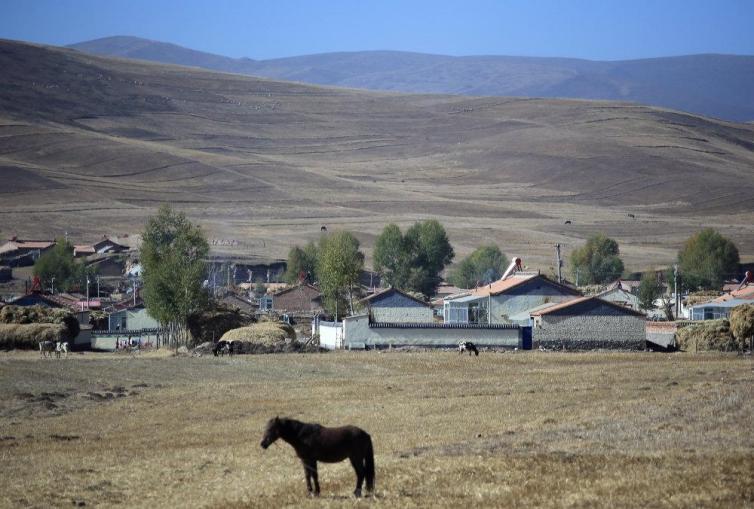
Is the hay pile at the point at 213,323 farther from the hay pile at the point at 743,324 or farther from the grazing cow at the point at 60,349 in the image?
the hay pile at the point at 743,324

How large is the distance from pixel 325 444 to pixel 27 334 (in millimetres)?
41239

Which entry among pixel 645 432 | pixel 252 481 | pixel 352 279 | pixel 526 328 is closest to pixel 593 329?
pixel 526 328

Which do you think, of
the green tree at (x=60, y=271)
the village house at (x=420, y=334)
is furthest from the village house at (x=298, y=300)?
the village house at (x=420, y=334)

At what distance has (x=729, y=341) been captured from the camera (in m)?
52.9

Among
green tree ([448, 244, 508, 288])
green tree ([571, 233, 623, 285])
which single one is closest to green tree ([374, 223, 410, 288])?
green tree ([448, 244, 508, 288])

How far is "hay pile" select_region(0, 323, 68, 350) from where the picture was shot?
179ft

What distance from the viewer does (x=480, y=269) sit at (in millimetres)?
107438

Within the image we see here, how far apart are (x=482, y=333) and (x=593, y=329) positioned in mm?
5020

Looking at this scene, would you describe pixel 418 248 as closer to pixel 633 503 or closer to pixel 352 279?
pixel 352 279

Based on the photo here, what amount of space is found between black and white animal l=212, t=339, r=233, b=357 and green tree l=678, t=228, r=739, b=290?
181ft

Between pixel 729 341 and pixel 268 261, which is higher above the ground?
pixel 268 261

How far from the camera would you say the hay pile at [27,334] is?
2148 inches

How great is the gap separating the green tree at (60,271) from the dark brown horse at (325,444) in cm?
Answer: 7864

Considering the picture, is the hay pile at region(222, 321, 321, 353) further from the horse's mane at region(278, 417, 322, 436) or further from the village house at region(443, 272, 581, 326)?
the horse's mane at region(278, 417, 322, 436)
